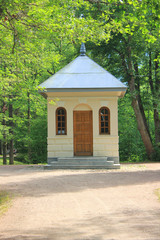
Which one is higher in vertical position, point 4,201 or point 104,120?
point 104,120


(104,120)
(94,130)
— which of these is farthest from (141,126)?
(94,130)

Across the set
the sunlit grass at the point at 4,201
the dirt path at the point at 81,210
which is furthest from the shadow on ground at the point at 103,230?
the sunlit grass at the point at 4,201

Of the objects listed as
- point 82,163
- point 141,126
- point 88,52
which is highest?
point 88,52

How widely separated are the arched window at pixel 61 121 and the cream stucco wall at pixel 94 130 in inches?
7.5

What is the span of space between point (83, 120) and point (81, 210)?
930 centimetres

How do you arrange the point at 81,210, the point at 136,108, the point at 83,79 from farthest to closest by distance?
the point at 136,108 < the point at 83,79 < the point at 81,210

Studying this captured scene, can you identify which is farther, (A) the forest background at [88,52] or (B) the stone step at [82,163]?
(B) the stone step at [82,163]

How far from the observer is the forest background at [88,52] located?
26.4 ft

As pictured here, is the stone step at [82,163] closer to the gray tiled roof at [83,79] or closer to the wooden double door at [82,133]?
the wooden double door at [82,133]

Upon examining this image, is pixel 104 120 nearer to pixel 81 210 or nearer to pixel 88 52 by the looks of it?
pixel 88 52

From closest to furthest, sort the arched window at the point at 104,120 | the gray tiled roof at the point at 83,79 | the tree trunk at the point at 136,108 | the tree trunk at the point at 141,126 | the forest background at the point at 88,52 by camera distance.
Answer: the forest background at the point at 88,52 < the gray tiled roof at the point at 83,79 < the arched window at the point at 104,120 < the tree trunk at the point at 136,108 < the tree trunk at the point at 141,126

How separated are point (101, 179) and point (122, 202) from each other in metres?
3.75

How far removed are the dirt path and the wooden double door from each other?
4.89 m

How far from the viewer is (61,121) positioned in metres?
15.5
